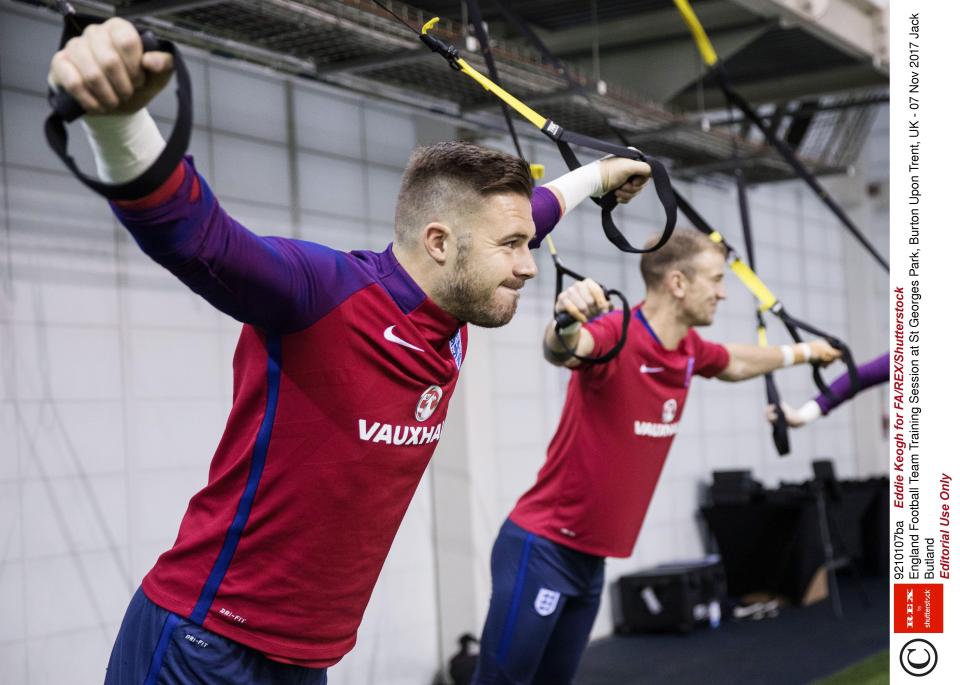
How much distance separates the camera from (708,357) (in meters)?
4.26

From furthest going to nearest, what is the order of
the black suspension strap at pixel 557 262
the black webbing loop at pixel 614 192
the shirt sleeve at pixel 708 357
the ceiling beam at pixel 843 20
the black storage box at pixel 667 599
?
the black storage box at pixel 667 599, the ceiling beam at pixel 843 20, the shirt sleeve at pixel 708 357, the black suspension strap at pixel 557 262, the black webbing loop at pixel 614 192

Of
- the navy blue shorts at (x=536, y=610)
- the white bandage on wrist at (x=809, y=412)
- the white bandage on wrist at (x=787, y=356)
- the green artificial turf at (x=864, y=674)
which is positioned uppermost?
the white bandage on wrist at (x=787, y=356)

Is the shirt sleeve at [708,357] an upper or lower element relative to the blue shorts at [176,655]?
upper

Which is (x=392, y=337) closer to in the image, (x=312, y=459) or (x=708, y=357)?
(x=312, y=459)

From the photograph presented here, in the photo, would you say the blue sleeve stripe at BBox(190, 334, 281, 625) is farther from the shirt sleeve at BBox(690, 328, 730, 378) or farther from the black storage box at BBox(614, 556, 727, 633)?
the black storage box at BBox(614, 556, 727, 633)

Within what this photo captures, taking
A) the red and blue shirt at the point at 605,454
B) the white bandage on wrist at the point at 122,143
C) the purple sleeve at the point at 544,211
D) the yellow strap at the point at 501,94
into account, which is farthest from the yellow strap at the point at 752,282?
the white bandage on wrist at the point at 122,143

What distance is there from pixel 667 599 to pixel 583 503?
4.13m

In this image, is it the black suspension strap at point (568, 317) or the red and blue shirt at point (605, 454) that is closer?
the black suspension strap at point (568, 317)

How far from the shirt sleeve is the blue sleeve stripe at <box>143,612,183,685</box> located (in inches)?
102

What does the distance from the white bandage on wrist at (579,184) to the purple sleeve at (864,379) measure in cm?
219

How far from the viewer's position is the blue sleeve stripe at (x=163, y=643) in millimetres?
1979

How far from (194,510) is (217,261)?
664mm
